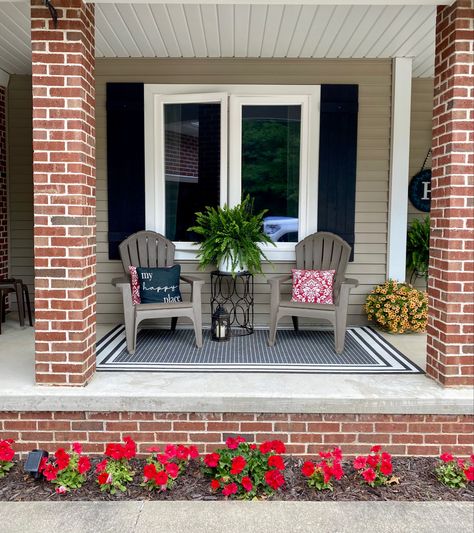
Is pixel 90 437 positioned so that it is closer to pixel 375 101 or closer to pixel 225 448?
pixel 225 448

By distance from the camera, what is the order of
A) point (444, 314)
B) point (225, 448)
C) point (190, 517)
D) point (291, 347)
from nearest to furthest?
point (190, 517), point (225, 448), point (444, 314), point (291, 347)

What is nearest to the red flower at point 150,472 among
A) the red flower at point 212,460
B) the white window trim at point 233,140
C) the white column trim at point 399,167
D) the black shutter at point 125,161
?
the red flower at point 212,460

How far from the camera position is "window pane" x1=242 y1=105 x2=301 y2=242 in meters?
5.04

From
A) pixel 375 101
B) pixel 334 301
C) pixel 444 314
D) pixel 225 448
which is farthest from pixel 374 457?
pixel 375 101

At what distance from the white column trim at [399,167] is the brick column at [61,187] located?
290 cm

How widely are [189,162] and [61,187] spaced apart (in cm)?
210

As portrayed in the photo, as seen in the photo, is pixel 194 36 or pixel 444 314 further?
pixel 194 36

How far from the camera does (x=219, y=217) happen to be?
4672 millimetres

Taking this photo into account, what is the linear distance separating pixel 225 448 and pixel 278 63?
3499mm

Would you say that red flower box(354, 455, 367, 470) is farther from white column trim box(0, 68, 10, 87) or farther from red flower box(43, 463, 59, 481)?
white column trim box(0, 68, 10, 87)

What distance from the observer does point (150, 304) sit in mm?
4156

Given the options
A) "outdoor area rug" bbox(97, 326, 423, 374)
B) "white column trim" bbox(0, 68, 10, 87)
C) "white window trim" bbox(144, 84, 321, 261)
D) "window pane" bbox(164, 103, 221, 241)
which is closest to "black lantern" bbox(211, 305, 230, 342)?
"outdoor area rug" bbox(97, 326, 423, 374)

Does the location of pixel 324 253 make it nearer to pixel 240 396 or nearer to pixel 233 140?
pixel 233 140

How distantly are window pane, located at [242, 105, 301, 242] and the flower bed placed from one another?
266 centimetres
